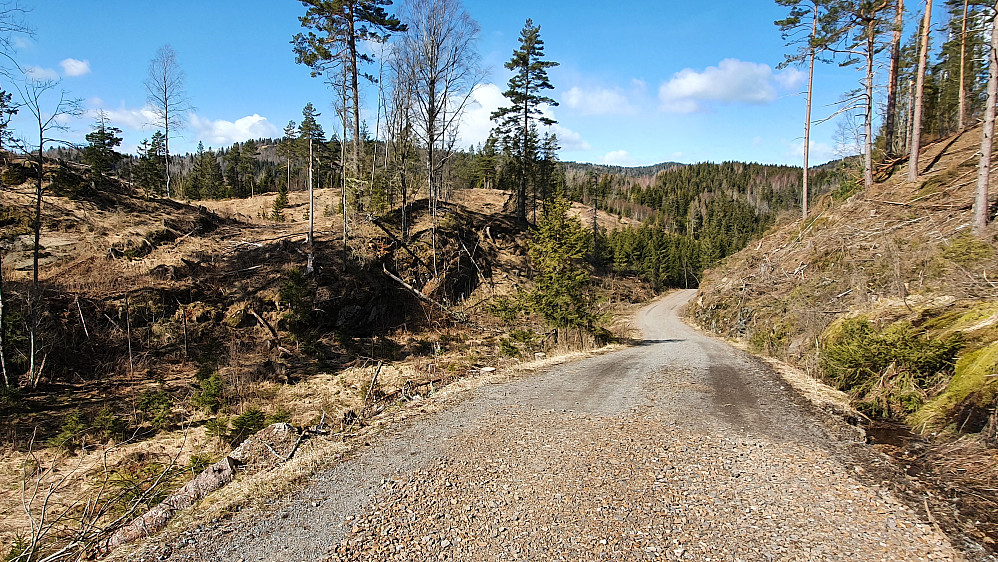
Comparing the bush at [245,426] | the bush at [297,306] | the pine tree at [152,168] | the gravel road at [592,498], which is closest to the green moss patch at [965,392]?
the gravel road at [592,498]

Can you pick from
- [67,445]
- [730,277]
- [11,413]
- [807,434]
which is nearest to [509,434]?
[807,434]

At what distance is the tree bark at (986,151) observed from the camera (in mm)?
11455

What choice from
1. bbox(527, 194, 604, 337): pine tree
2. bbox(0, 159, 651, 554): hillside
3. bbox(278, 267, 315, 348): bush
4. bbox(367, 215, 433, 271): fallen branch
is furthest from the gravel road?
bbox(367, 215, 433, 271): fallen branch

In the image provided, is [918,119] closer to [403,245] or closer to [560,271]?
[560,271]

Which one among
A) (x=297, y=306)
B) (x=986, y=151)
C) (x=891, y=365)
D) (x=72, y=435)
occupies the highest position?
(x=986, y=151)

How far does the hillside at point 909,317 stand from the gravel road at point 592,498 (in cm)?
100

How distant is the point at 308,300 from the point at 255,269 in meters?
2.80

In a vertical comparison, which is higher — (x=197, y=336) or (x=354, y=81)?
(x=354, y=81)

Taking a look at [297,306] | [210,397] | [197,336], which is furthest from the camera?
[297,306]

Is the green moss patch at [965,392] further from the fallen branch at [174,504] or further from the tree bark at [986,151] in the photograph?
the fallen branch at [174,504]

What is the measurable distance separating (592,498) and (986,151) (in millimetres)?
14776

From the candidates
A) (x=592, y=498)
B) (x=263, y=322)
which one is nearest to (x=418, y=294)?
(x=263, y=322)

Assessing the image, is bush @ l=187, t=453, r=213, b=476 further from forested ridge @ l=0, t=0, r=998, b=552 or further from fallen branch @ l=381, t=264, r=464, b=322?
fallen branch @ l=381, t=264, r=464, b=322

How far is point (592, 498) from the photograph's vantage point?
16.0 ft
